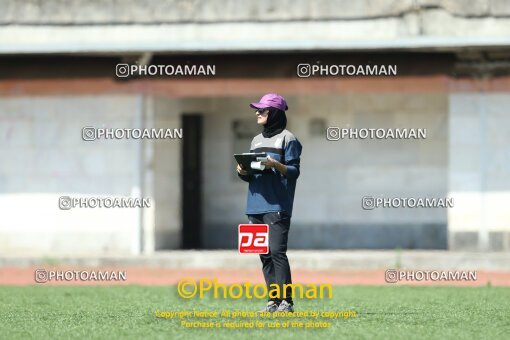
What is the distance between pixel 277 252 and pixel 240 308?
6.05ft

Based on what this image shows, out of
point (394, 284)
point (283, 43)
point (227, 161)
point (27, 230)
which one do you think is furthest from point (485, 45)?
point (27, 230)

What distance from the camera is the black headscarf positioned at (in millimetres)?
11742

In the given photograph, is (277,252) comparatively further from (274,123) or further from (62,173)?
(62,173)

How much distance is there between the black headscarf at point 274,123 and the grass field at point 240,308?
1.87m

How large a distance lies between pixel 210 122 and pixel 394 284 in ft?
27.6

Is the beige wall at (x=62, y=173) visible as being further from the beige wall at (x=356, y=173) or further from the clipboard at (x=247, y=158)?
the clipboard at (x=247, y=158)

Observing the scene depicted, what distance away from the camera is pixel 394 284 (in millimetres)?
17406

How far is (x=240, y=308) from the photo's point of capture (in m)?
13.2

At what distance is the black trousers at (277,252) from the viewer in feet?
37.7

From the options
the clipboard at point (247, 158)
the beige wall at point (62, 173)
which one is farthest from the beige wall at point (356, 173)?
the clipboard at point (247, 158)

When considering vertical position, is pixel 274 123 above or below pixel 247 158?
above

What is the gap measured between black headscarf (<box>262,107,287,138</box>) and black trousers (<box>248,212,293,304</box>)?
2.56 feet

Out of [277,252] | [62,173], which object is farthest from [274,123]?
[62,173]

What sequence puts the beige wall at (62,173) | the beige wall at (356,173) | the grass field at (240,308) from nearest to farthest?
1. the grass field at (240,308)
2. the beige wall at (62,173)
3. the beige wall at (356,173)
